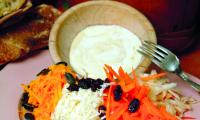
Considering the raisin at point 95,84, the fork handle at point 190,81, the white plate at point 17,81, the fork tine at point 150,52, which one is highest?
the fork tine at point 150,52

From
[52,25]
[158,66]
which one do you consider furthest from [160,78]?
[52,25]

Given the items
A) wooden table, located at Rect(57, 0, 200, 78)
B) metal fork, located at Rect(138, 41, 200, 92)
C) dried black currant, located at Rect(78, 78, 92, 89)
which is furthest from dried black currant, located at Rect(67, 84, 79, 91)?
wooden table, located at Rect(57, 0, 200, 78)

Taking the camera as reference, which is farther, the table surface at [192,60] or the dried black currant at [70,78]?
the table surface at [192,60]

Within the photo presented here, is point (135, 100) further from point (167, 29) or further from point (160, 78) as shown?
point (167, 29)

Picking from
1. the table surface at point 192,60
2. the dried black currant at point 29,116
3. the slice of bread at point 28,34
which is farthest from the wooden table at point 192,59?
the dried black currant at point 29,116

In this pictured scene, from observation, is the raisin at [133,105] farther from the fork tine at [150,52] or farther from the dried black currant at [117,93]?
the fork tine at [150,52]

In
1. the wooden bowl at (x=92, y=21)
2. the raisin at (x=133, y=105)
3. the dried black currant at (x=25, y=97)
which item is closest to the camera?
the raisin at (x=133, y=105)

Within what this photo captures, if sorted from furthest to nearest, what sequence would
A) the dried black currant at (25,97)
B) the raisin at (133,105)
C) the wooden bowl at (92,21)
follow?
the wooden bowl at (92,21) → the dried black currant at (25,97) → the raisin at (133,105)

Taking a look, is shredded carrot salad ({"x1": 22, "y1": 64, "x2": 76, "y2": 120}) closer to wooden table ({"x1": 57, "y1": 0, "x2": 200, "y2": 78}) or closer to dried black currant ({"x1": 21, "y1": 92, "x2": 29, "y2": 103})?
dried black currant ({"x1": 21, "y1": 92, "x2": 29, "y2": 103})
